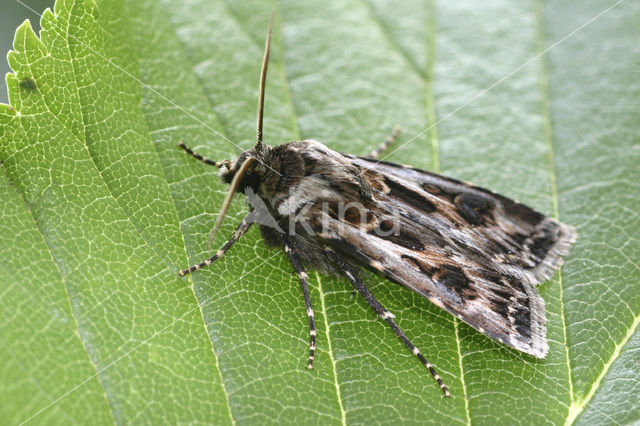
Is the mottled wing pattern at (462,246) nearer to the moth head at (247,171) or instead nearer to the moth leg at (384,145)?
the moth leg at (384,145)

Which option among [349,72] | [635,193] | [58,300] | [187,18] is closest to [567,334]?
[635,193]

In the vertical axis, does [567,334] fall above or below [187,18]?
below

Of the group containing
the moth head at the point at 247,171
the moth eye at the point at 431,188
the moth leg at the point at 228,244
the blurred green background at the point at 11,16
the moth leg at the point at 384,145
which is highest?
the blurred green background at the point at 11,16

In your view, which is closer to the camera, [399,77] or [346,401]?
[346,401]

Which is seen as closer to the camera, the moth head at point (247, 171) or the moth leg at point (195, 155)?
the moth head at point (247, 171)

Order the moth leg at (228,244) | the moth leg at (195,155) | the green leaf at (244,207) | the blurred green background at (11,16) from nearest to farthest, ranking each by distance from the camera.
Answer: the green leaf at (244,207) → the moth leg at (228,244) → the moth leg at (195,155) → the blurred green background at (11,16)

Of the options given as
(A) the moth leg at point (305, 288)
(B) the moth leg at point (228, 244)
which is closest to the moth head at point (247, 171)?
(B) the moth leg at point (228, 244)

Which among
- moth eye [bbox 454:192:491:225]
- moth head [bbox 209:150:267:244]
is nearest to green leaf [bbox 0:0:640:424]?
moth head [bbox 209:150:267:244]

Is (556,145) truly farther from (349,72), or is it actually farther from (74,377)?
(74,377)
